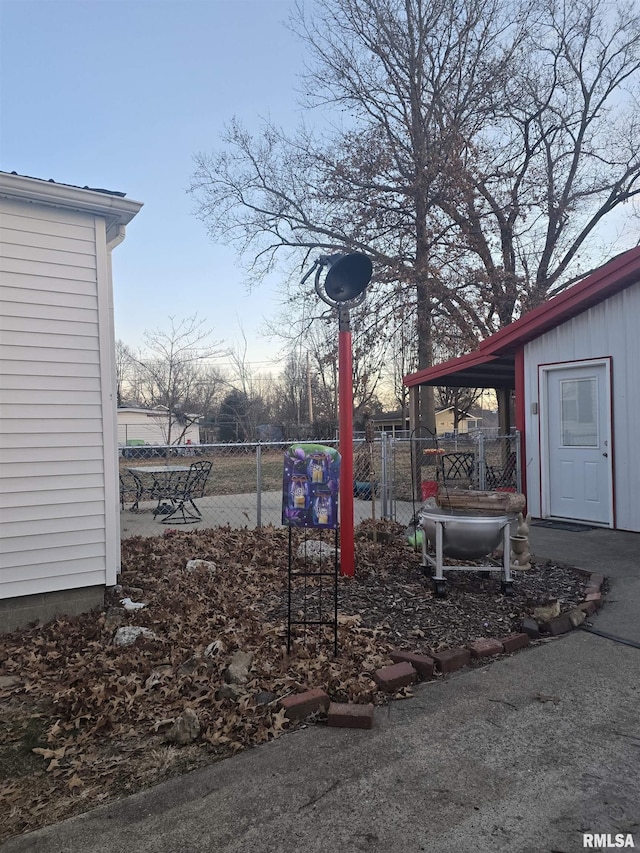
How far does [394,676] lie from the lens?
3168 millimetres

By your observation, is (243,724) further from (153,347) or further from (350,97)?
(153,347)

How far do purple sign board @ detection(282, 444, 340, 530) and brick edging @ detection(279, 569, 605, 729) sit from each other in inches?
38.7

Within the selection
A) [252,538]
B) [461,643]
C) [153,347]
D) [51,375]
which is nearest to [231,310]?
[153,347]

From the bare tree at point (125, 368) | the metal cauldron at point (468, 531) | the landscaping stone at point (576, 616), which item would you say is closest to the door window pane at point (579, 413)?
the metal cauldron at point (468, 531)

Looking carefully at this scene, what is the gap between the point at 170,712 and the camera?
115 inches

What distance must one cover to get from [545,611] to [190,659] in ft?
8.27

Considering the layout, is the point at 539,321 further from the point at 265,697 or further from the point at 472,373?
the point at 265,697

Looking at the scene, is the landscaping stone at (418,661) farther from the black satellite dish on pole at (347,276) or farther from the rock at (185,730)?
the black satellite dish on pole at (347,276)

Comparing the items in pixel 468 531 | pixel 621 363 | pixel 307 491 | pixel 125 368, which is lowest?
pixel 468 531

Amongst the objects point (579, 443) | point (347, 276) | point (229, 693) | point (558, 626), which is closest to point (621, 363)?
point (579, 443)

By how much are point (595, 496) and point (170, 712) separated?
639 centimetres

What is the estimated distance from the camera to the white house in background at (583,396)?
694 cm

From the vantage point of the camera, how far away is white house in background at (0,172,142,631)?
4203 millimetres

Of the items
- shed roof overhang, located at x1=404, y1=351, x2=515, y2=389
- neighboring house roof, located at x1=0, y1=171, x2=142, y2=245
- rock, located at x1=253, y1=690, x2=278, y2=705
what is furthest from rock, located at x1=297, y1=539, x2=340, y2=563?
shed roof overhang, located at x1=404, y1=351, x2=515, y2=389
